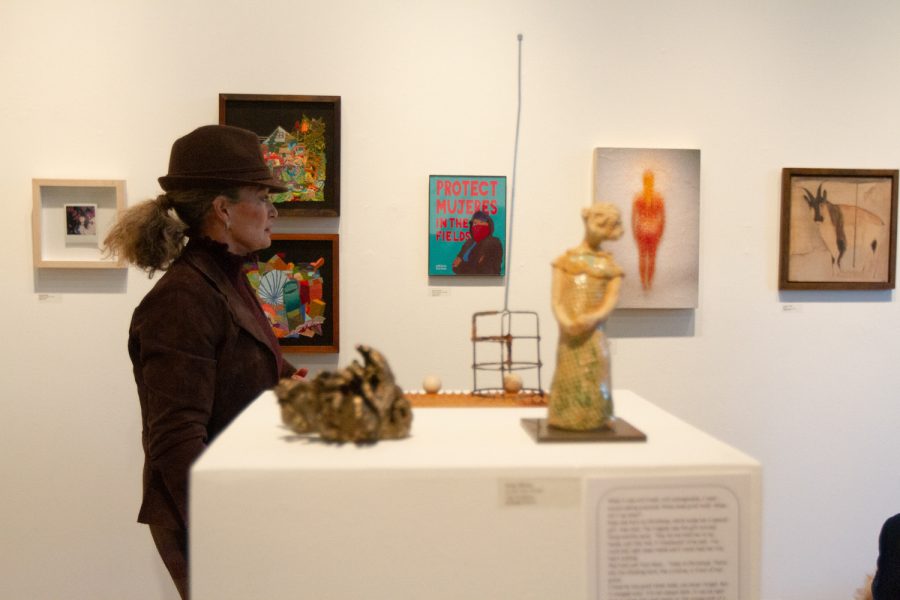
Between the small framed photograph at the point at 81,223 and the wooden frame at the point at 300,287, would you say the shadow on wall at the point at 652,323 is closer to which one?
the wooden frame at the point at 300,287

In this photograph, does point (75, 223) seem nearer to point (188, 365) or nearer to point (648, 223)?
point (188, 365)

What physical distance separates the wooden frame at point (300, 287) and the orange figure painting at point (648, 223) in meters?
1.03

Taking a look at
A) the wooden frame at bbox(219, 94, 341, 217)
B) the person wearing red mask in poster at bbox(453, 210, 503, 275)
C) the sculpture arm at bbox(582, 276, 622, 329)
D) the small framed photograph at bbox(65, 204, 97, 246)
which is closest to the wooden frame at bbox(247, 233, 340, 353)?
the wooden frame at bbox(219, 94, 341, 217)

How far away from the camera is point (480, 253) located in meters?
2.63

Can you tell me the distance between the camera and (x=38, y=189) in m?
2.53

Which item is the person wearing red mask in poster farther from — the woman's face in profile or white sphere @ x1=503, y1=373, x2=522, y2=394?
white sphere @ x1=503, y1=373, x2=522, y2=394

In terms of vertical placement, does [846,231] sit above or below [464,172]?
below

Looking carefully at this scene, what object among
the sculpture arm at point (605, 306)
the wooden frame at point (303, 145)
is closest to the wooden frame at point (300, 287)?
the wooden frame at point (303, 145)

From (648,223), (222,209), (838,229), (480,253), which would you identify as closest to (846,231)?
(838,229)

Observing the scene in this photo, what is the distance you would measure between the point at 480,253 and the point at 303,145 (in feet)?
2.27

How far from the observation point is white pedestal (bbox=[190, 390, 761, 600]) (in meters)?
0.98

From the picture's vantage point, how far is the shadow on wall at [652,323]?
270cm

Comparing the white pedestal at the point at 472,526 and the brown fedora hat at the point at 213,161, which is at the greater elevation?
the brown fedora hat at the point at 213,161

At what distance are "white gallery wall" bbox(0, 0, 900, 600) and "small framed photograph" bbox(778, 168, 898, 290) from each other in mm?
55
